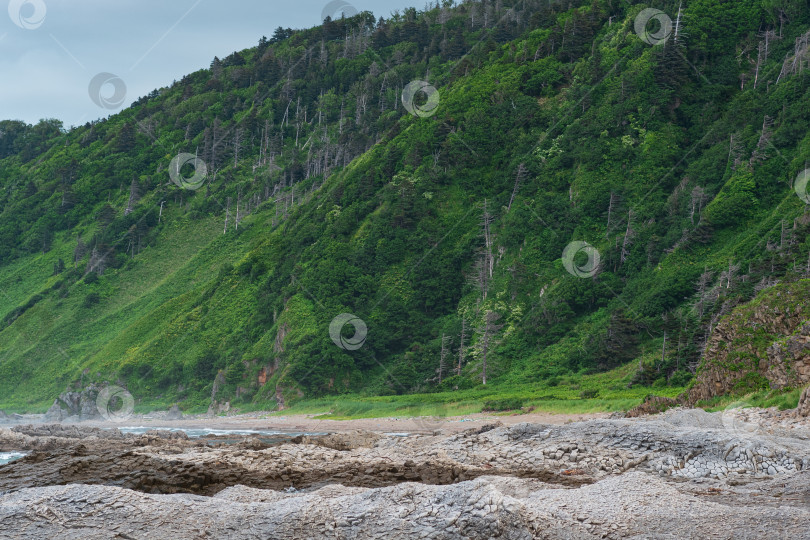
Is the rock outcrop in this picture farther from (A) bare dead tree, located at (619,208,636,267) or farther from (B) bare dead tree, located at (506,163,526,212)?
(B) bare dead tree, located at (506,163,526,212)

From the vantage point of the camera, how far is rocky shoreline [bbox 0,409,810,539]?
12867 millimetres

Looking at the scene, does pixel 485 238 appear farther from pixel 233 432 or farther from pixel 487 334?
pixel 233 432

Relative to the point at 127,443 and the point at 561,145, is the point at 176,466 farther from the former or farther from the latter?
the point at 561,145

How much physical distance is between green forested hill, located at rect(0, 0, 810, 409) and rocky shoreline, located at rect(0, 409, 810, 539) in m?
25.7

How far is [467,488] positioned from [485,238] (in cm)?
6620

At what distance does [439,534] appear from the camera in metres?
12.5

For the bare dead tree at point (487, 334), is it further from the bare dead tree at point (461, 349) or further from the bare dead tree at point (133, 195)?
the bare dead tree at point (133, 195)

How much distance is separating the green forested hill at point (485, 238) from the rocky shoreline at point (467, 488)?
25.7 metres

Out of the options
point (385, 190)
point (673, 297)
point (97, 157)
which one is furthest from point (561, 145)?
point (97, 157)

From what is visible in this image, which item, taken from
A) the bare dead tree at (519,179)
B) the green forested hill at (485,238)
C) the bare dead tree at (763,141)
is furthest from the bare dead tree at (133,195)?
the bare dead tree at (763,141)

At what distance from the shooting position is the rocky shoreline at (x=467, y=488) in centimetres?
1287

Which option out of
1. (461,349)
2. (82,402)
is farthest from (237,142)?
(461,349)

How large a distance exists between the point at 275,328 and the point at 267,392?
410 inches

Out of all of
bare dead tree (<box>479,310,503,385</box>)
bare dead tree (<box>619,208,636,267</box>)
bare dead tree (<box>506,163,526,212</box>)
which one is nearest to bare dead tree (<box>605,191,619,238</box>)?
bare dead tree (<box>619,208,636,267</box>)
